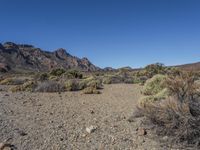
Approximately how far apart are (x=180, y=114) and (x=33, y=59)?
15054 centimetres

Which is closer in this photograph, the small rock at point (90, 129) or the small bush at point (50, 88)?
the small rock at point (90, 129)

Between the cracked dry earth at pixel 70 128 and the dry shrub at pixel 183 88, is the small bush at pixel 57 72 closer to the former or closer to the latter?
the cracked dry earth at pixel 70 128

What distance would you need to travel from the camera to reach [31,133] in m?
7.02

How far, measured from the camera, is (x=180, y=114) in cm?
623

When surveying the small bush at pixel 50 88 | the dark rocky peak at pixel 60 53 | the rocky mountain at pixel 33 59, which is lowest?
the small bush at pixel 50 88

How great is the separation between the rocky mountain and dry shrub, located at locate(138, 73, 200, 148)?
361 feet

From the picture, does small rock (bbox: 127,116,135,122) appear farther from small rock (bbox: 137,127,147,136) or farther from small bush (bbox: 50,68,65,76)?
small bush (bbox: 50,68,65,76)

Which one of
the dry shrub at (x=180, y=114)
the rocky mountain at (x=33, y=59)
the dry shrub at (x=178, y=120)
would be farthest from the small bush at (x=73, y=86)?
the rocky mountain at (x=33, y=59)

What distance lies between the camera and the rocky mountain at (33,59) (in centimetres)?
13225

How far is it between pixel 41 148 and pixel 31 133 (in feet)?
3.58

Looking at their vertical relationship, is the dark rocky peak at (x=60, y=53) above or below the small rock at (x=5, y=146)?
above

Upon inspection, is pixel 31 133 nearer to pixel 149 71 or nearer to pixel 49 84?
pixel 49 84

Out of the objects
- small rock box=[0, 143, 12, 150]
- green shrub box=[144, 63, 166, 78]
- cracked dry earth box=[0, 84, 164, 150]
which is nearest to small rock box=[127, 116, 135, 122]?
cracked dry earth box=[0, 84, 164, 150]

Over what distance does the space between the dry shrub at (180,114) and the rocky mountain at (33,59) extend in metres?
110
